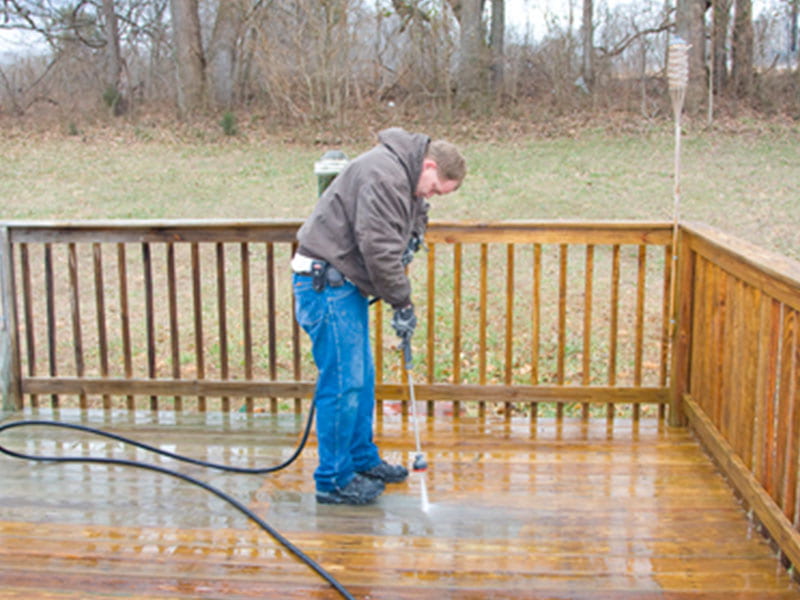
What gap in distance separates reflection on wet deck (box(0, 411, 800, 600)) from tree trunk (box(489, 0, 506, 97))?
13.8m

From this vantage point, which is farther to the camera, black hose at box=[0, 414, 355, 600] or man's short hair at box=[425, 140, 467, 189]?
man's short hair at box=[425, 140, 467, 189]

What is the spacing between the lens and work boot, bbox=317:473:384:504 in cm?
345

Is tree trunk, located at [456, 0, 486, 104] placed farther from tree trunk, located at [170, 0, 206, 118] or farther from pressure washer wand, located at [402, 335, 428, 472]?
pressure washer wand, located at [402, 335, 428, 472]

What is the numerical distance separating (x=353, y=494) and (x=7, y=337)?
227 cm

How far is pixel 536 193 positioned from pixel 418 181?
9.40 metres

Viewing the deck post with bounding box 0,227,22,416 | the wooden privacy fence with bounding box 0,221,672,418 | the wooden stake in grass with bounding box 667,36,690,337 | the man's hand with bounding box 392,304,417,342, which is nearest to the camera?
the man's hand with bounding box 392,304,417,342

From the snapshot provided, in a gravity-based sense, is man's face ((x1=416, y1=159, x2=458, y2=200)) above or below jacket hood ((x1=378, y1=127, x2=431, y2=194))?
below

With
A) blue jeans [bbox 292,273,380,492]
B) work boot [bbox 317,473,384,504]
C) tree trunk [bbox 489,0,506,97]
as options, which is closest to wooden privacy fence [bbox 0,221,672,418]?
blue jeans [bbox 292,273,380,492]

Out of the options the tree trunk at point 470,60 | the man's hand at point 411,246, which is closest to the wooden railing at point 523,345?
the man's hand at point 411,246

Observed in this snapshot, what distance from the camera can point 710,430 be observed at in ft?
12.6

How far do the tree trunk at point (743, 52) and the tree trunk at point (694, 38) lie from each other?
1.00 metres

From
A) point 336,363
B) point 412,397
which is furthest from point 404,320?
point 412,397

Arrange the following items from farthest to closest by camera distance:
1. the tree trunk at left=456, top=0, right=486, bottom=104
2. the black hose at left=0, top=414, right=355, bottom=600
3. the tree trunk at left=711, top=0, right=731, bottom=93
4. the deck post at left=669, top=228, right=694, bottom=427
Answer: the tree trunk at left=711, top=0, right=731, bottom=93, the tree trunk at left=456, top=0, right=486, bottom=104, the deck post at left=669, top=228, right=694, bottom=427, the black hose at left=0, top=414, right=355, bottom=600

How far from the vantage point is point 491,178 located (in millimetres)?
13180
